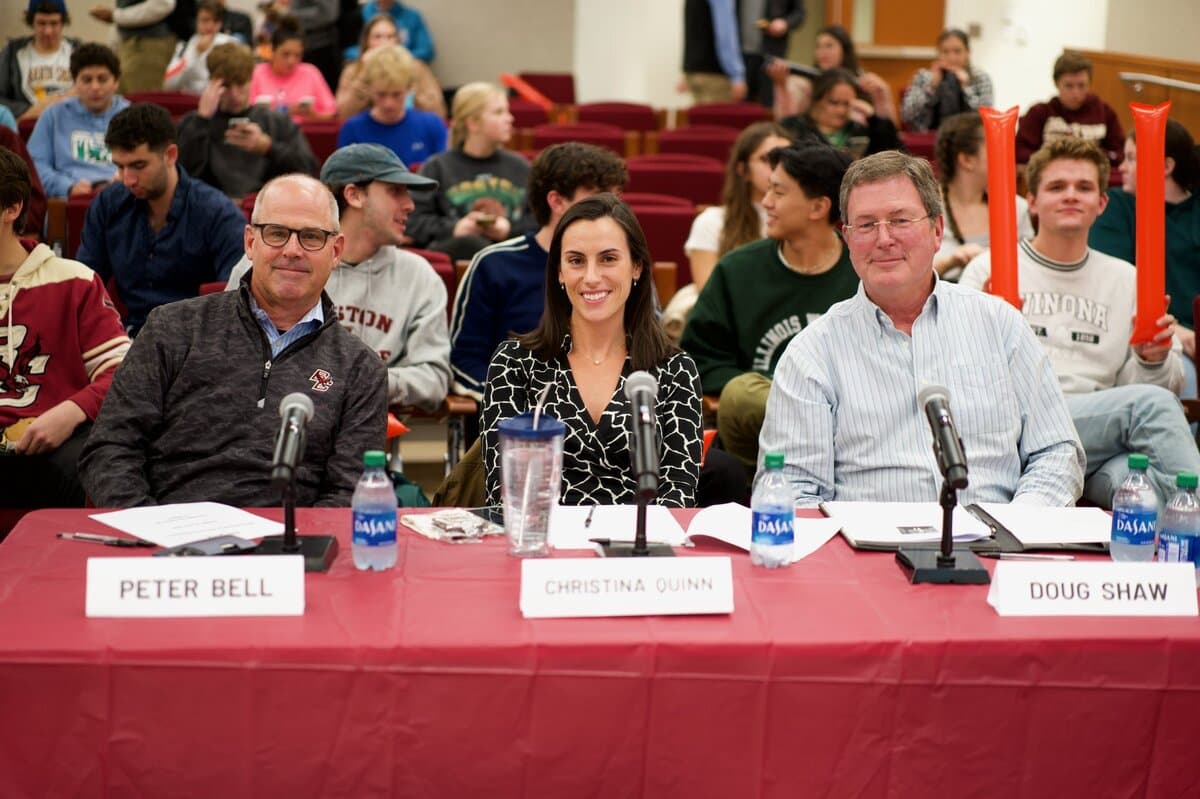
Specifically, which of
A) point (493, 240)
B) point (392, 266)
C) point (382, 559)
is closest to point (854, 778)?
point (382, 559)

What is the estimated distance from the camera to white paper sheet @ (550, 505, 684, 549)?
2.11m

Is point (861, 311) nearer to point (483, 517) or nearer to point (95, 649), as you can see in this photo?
point (483, 517)

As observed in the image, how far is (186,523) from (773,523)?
2.94 ft

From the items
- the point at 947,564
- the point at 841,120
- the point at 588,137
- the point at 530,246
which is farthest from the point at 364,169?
the point at 588,137

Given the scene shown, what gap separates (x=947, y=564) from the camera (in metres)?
2.00

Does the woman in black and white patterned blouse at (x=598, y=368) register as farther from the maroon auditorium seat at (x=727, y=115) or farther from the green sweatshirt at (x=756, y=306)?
the maroon auditorium seat at (x=727, y=115)

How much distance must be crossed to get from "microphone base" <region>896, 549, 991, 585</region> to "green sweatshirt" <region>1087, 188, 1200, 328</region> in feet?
9.27

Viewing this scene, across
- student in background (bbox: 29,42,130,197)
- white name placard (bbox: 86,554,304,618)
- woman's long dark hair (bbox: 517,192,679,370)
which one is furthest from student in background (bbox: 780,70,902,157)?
white name placard (bbox: 86,554,304,618)

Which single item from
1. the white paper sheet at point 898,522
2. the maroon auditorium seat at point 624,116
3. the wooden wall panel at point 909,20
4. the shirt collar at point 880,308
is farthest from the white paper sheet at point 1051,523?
the wooden wall panel at point 909,20

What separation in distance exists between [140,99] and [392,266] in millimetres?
5046

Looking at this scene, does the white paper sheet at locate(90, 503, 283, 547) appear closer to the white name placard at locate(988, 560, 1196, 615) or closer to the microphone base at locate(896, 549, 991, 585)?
the microphone base at locate(896, 549, 991, 585)

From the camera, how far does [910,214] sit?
2555 millimetres

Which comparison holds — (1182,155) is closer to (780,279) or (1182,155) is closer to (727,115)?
(780,279)

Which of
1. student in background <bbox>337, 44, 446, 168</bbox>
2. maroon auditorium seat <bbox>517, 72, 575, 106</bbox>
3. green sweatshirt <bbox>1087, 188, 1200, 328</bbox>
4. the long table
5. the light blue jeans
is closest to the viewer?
the long table
